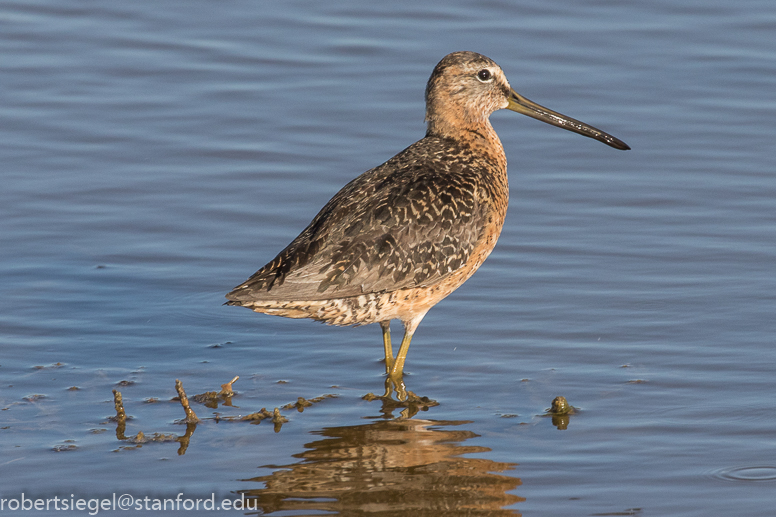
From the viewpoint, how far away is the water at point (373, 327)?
585 cm

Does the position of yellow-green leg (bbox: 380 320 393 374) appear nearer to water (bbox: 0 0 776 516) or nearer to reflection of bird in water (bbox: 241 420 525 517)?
water (bbox: 0 0 776 516)

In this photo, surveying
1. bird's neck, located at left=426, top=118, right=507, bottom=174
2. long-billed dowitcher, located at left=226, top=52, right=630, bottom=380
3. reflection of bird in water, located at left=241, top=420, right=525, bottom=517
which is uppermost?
bird's neck, located at left=426, top=118, right=507, bottom=174

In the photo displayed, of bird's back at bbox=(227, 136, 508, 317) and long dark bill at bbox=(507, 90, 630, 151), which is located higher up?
long dark bill at bbox=(507, 90, 630, 151)

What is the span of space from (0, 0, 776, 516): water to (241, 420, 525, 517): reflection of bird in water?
0.06 feet

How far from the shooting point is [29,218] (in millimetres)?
8891

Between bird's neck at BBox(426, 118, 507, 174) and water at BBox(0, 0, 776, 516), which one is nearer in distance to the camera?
water at BBox(0, 0, 776, 516)

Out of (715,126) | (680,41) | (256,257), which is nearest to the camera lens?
(256,257)

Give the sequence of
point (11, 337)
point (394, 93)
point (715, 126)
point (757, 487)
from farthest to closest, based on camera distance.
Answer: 1. point (394, 93)
2. point (715, 126)
3. point (11, 337)
4. point (757, 487)

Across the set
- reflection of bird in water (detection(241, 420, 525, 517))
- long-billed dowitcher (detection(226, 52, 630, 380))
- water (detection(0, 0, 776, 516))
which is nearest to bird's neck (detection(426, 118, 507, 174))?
long-billed dowitcher (detection(226, 52, 630, 380))

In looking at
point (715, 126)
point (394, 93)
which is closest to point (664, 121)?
point (715, 126)

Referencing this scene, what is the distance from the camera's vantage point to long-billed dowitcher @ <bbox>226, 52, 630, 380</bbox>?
21.0ft

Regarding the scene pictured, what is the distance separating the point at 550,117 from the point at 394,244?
186cm

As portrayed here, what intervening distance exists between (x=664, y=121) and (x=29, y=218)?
5377 mm

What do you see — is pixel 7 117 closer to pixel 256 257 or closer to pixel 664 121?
pixel 256 257
